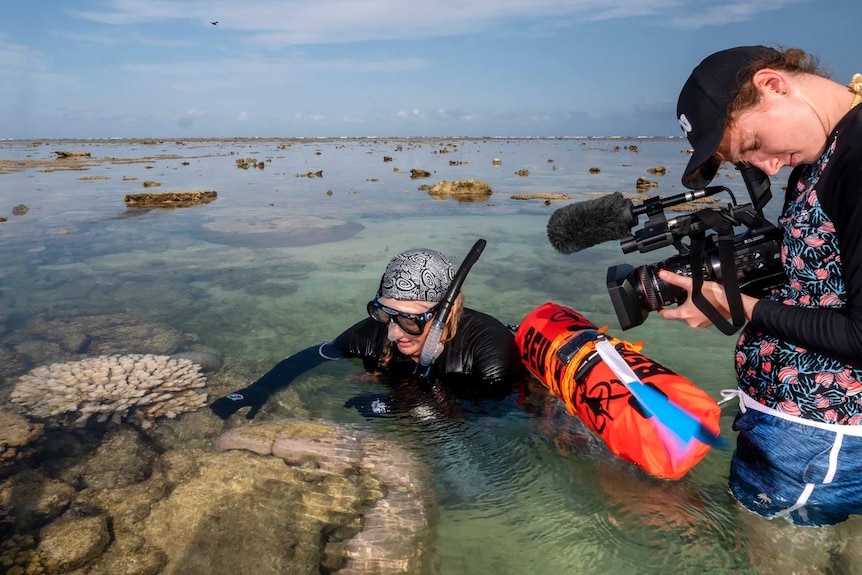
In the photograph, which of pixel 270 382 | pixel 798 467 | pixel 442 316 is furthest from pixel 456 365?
pixel 798 467

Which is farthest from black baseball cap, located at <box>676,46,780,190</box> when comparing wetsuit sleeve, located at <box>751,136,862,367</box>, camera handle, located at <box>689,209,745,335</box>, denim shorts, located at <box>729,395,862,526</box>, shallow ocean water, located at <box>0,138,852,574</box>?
shallow ocean water, located at <box>0,138,852,574</box>

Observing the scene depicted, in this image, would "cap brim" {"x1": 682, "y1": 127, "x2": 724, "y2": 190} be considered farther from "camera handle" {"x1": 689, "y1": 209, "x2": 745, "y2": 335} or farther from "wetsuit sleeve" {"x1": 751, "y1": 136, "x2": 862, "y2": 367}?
"wetsuit sleeve" {"x1": 751, "y1": 136, "x2": 862, "y2": 367}

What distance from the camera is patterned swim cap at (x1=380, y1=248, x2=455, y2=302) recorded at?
4.25 meters

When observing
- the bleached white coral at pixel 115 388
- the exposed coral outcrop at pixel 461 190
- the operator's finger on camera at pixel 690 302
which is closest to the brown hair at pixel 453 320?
the operator's finger on camera at pixel 690 302

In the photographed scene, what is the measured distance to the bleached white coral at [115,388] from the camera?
463 centimetres

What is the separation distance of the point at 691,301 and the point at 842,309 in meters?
0.60

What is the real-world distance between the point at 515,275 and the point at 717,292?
6.63m

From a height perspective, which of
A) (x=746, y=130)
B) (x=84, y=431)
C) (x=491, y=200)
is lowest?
(x=84, y=431)

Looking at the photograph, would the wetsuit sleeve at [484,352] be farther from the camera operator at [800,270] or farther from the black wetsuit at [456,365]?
the camera operator at [800,270]

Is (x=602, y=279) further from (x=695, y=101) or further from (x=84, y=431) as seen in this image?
(x=84, y=431)

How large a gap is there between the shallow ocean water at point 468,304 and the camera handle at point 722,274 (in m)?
1.45

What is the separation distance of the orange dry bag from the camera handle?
66 cm

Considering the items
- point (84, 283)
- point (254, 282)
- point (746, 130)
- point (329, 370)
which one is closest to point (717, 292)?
point (746, 130)

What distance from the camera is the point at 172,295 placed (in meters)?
8.08
